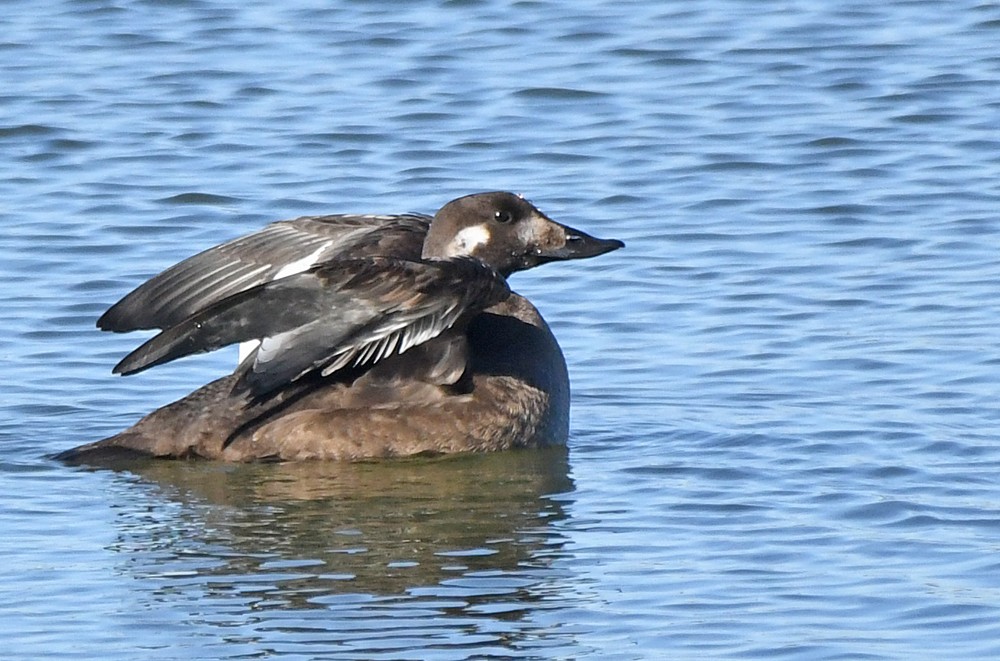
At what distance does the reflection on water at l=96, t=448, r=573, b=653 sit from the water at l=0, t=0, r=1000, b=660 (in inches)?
0.8

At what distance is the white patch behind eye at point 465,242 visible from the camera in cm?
912

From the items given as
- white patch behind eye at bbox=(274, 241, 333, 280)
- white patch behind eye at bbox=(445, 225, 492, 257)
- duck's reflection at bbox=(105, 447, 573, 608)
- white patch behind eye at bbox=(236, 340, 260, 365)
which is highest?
white patch behind eye at bbox=(445, 225, 492, 257)

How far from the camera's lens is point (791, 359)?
9.88 m

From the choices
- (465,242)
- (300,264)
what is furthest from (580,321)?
(300,264)

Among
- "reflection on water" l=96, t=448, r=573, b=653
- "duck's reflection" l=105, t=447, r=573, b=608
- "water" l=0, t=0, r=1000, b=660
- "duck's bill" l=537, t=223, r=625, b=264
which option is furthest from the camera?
Answer: "duck's bill" l=537, t=223, r=625, b=264

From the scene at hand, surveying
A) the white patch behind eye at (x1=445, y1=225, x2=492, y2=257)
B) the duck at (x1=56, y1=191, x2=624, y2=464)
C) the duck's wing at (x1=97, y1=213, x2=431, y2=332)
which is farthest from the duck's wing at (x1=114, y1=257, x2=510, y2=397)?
the white patch behind eye at (x1=445, y1=225, x2=492, y2=257)

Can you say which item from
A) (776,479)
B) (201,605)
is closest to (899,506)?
(776,479)

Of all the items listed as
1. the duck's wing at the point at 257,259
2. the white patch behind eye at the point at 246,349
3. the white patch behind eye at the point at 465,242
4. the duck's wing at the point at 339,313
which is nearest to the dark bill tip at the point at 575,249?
the white patch behind eye at the point at 465,242

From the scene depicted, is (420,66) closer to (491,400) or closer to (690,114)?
(690,114)

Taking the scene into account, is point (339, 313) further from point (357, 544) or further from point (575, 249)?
point (575, 249)

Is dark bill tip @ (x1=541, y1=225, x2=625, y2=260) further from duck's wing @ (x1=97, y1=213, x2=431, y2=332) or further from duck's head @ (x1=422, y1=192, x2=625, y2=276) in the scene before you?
duck's wing @ (x1=97, y1=213, x2=431, y2=332)

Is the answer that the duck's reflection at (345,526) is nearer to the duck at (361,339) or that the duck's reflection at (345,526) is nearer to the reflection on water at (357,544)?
the reflection on water at (357,544)

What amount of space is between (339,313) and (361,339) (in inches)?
5.0

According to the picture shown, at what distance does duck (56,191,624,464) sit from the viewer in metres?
8.14
